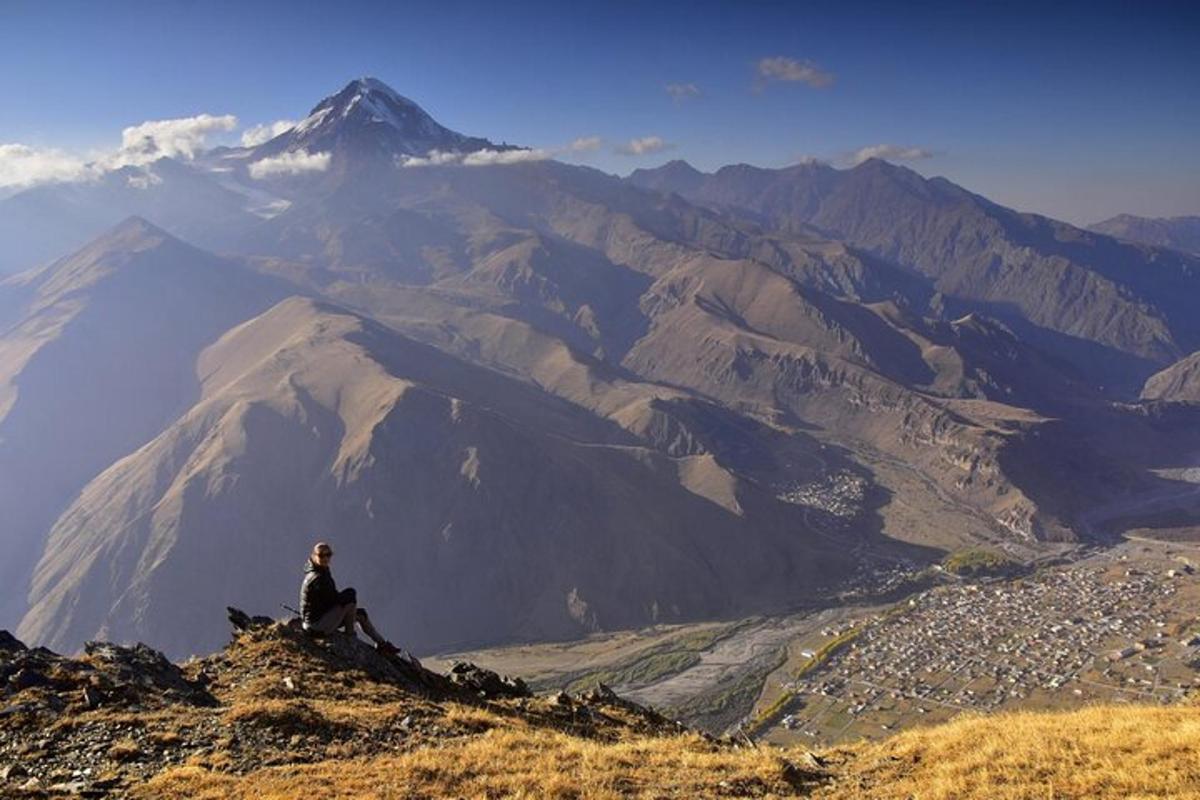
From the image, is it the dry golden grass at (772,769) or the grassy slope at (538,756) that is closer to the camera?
the dry golden grass at (772,769)

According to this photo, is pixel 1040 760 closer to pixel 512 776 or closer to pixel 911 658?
pixel 512 776

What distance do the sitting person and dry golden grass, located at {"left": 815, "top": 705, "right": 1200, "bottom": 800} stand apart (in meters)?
14.4

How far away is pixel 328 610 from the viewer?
25.3 m

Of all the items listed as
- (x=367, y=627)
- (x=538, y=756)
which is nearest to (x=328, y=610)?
(x=367, y=627)

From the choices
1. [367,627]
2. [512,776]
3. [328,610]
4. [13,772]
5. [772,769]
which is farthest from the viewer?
[328,610]

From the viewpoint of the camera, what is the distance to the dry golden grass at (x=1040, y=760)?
15.6m

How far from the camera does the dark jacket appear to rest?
79.6ft

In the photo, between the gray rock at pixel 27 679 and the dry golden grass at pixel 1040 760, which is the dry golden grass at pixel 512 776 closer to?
the dry golden grass at pixel 1040 760

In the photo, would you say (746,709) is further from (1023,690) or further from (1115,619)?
(1115,619)

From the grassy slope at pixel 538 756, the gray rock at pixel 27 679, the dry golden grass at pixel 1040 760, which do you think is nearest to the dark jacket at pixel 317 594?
the grassy slope at pixel 538 756

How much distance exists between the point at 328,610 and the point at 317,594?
0.77 m

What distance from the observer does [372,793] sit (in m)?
15.5

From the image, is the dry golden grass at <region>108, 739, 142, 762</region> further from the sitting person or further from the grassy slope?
the sitting person

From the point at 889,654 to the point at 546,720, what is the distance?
143m
